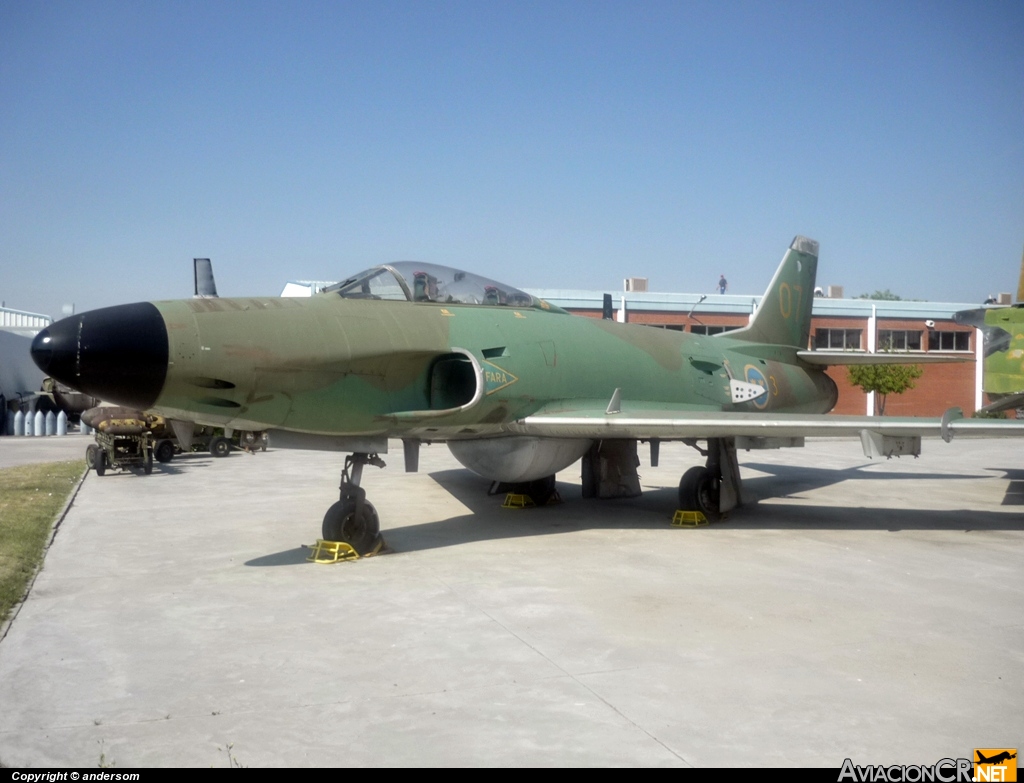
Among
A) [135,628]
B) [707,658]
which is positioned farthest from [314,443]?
[707,658]

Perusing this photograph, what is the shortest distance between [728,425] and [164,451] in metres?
13.3

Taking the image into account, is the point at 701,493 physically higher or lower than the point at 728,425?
lower

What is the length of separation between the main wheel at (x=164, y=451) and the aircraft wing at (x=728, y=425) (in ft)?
38.3

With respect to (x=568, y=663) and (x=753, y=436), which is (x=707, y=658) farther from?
(x=753, y=436)

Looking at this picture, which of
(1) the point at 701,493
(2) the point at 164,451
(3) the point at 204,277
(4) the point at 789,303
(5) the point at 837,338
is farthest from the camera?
(5) the point at 837,338

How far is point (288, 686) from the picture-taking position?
16.0 feet

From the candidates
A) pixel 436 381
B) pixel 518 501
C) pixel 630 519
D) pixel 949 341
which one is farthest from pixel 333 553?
pixel 949 341

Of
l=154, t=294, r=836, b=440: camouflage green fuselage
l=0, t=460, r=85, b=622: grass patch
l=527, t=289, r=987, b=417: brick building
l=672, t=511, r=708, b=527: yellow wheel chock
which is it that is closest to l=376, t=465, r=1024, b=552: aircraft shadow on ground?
l=672, t=511, r=708, b=527: yellow wheel chock

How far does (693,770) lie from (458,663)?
188 cm

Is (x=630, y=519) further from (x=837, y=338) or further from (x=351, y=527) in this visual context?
(x=837, y=338)

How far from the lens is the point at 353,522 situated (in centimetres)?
858

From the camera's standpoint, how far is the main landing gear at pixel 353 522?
27.8ft

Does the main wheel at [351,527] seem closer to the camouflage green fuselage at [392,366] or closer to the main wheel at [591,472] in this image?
the camouflage green fuselage at [392,366]

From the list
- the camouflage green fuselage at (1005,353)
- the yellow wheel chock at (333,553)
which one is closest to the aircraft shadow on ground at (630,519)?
the yellow wheel chock at (333,553)
